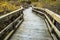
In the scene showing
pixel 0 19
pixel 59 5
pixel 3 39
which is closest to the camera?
pixel 0 19

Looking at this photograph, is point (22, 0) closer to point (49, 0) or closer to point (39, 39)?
point (49, 0)

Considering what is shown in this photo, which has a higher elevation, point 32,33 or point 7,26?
point 7,26

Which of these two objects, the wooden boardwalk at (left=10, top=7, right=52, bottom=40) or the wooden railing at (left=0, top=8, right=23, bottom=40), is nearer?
the wooden railing at (left=0, top=8, right=23, bottom=40)

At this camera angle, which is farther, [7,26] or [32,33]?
[32,33]

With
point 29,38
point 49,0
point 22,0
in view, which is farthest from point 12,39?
point 22,0

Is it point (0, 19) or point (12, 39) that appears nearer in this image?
point (0, 19)

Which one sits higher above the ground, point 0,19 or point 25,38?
point 0,19

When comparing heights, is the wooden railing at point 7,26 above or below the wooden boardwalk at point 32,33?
above

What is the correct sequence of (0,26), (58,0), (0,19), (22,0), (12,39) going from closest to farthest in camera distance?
(0,19) → (12,39) → (0,26) → (58,0) → (22,0)

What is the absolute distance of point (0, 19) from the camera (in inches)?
186

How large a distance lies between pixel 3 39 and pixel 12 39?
59 centimetres

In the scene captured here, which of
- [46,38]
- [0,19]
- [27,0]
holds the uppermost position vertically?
[0,19]

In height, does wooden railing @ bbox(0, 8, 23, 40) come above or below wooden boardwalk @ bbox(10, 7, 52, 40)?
above

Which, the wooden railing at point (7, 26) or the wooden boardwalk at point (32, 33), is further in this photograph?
the wooden boardwalk at point (32, 33)
